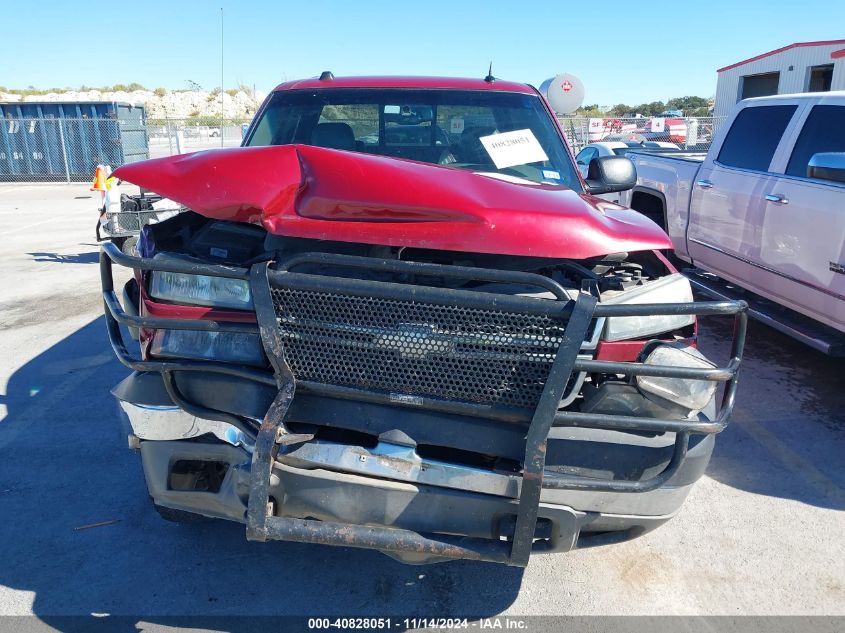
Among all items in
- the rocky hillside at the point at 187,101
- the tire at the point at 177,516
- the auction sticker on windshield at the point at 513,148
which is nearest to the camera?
the tire at the point at 177,516

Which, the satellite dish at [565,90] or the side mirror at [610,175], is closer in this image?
the side mirror at [610,175]

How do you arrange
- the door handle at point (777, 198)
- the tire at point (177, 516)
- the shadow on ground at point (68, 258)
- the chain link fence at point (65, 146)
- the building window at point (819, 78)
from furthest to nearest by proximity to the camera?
the building window at point (819, 78), the chain link fence at point (65, 146), the shadow on ground at point (68, 258), the door handle at point (777, 198), the tire at point (177, 516)

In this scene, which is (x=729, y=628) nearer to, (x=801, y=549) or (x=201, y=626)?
(x=801, y=549)

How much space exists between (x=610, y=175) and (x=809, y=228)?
68.6 inches

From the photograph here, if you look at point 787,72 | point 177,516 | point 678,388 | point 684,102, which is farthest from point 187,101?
point 678,388

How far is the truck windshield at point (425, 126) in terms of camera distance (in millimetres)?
3838

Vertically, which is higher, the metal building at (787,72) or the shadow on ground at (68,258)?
the metal building at (787,72)

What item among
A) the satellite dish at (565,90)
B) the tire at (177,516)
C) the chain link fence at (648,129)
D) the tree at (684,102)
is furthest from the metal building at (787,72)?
the tree at (684,102)

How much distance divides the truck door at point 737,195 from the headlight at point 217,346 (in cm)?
421

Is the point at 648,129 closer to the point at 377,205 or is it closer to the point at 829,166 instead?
the point at 829,166

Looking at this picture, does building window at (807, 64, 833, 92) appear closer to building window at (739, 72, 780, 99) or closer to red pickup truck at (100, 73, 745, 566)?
building window at (739, 72, 780, 99)

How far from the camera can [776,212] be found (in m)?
5.02

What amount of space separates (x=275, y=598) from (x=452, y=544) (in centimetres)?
101

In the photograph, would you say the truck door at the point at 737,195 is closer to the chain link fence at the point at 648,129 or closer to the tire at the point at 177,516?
the tire at the point at 177,516
